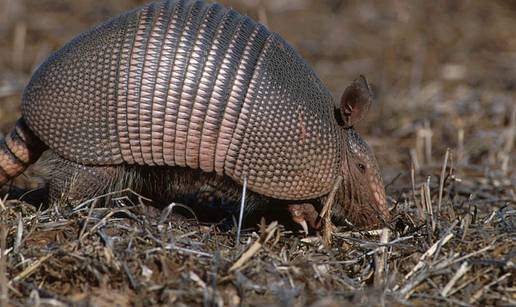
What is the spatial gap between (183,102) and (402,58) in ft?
25.0

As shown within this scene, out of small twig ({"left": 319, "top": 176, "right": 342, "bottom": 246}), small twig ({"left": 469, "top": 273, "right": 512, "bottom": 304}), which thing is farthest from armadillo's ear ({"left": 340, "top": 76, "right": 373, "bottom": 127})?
small twig ({"left": 469, "top": 273, "right": 512, "bottom": 304})

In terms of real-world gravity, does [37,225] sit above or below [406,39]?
below

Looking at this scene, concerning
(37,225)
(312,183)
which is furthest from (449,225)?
(37,225)

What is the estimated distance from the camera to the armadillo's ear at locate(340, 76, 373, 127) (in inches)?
233

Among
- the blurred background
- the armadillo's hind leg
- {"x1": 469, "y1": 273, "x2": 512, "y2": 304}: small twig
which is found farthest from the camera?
the blurred background

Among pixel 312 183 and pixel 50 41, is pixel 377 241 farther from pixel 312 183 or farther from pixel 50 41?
pixel 50 41

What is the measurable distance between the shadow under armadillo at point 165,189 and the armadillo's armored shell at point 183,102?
0.50 feet

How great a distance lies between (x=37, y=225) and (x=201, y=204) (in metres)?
2.00

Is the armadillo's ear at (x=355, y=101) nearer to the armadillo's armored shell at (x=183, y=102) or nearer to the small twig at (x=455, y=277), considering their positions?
the armadillo's armored shell at (x=183, y=102)

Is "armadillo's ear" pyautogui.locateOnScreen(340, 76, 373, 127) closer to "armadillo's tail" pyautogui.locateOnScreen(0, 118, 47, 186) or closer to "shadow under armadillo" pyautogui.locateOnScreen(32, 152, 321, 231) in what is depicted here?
"shadow under armadillo" pyautogui.locateOnScreen(32, 152, 321, 231)

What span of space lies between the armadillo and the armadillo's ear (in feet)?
0.03

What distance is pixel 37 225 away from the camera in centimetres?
524

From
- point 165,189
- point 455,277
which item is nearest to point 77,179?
point 165,189

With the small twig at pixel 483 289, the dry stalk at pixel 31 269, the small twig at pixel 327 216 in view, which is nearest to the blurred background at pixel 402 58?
the small twig at pixel 327 216
